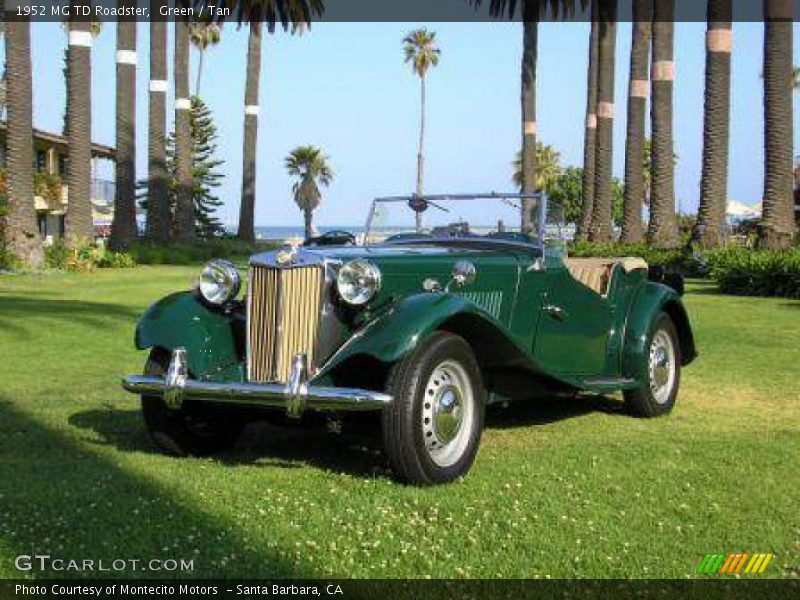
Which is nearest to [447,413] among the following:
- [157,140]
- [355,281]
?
[355,281]

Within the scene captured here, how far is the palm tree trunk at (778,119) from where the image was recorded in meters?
19.7

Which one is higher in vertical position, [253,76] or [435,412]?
[253,76]

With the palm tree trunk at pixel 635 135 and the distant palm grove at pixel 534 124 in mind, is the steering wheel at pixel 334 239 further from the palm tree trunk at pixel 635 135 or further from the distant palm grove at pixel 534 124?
the palm tree trunk at pixel 635 135

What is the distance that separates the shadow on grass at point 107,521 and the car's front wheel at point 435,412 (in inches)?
40.7

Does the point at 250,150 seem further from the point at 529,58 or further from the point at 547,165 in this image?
the point at 547,165

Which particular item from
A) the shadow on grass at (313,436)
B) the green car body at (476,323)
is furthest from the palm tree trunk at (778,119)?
the green car body at (476,323)

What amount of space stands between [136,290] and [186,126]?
19854 mm

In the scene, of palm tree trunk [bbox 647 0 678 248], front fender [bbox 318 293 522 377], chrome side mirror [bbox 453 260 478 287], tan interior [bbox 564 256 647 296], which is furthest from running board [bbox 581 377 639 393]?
palm tree trunk [bbox 647 0 678 248]

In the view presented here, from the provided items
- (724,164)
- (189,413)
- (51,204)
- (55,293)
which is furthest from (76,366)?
(51,204)

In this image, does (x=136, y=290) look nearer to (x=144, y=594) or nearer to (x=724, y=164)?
(x=724, y=164)

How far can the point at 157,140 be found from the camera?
114 feet

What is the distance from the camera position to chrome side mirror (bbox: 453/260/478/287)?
612 cm

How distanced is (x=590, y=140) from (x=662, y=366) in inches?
1143

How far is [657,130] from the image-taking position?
965 inches
